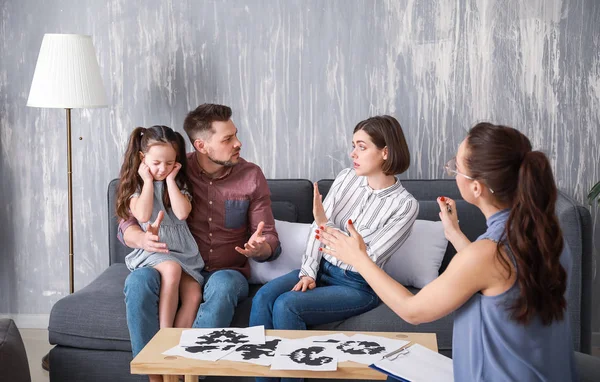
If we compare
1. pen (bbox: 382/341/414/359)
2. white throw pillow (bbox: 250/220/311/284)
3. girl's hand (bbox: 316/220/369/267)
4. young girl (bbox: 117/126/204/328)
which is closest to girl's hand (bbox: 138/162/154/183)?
young girl (bbox: 117/126/204/328)

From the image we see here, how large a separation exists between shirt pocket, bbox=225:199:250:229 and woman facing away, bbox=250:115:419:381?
0.31 metres

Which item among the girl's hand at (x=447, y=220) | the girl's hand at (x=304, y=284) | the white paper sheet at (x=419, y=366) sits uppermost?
the girl's hand at (x=447, y=220)

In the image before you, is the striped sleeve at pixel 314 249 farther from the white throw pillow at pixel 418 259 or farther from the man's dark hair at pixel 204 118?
the man's dark hair at pixel 204 118

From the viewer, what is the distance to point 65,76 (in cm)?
314

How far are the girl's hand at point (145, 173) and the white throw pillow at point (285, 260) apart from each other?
1.79 ft

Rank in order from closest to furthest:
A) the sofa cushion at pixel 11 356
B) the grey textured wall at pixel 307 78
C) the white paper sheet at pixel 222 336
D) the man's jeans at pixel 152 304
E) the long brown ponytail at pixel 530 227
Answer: the long brown ponytail at pixel 530 227
the white paper sheet at pixel 222 336
the sofa cushion at pixel 11 356
the man's jeans at pixel 152 304
the grey textured wall at pixel 307 78

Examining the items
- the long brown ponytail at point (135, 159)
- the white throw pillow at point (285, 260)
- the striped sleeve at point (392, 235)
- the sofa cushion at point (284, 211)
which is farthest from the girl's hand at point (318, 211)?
the long brown ponytail at point (135, 159)

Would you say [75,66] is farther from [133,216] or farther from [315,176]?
[315,176]

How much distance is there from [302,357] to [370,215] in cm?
92

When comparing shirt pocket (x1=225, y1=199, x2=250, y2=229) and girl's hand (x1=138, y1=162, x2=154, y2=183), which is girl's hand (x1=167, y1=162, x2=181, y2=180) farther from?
shirt pocket (x1=225, y1=199, x2=250, y2=229)

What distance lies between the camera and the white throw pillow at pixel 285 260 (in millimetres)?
2979

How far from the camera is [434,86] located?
3412 mm

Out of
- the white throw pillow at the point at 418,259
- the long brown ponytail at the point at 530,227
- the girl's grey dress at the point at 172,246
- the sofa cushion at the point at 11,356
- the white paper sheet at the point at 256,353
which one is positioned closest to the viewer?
the long brown ponytail at the point at 530,227

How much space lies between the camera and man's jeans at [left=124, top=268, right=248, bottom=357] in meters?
2.55
